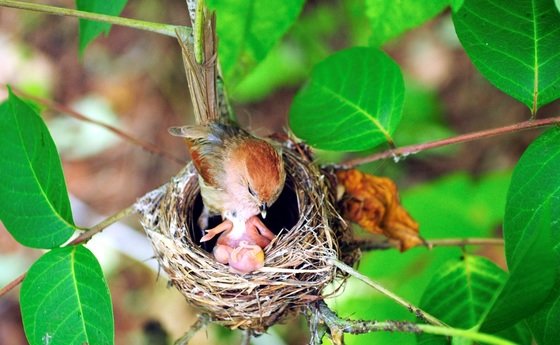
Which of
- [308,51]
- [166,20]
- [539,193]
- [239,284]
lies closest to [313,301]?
[239,284]

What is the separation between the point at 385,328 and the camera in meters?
Result: 1.59

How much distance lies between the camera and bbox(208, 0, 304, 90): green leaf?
94.5 inches

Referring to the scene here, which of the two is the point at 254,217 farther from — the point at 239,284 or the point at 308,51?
the point at 308,51

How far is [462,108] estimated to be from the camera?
5.04 m

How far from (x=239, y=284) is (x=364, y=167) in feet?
6.24

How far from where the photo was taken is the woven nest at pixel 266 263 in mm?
2293

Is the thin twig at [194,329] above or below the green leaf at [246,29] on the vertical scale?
below

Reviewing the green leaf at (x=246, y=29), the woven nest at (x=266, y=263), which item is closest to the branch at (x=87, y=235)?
the woven nest at (x=266, y=263)

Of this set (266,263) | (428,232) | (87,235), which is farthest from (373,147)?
(428,232)

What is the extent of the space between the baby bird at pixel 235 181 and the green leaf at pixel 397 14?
738mm

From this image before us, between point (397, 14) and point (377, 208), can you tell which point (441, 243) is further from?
point (397, 14)

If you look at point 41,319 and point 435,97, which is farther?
point 435,97

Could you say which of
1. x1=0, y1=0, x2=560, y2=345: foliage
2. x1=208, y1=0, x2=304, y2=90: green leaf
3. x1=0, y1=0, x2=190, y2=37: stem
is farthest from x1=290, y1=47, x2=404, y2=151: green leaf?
x1=0, y1=0, x2=190, y2=37: stem

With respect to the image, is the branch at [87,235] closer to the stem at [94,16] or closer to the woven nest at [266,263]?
the woven nest at [266,263]
